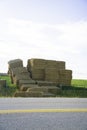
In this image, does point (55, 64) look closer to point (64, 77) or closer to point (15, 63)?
point (64, 77)

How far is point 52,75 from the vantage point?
76.0 feet

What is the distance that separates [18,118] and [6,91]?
14988 millimetres

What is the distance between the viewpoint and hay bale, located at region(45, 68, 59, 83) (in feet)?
75.6

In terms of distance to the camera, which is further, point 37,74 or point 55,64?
point 55,64

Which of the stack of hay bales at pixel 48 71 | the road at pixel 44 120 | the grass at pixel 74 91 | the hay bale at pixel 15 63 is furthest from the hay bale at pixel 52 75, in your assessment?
the road at pixel 44 120

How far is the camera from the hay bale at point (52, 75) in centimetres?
2303

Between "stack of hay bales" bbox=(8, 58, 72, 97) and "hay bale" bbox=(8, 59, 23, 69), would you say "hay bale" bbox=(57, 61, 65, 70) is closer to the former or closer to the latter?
"stack of hay bales" bbox=(8, 58, 72, 97)

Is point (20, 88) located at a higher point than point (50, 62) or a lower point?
lower

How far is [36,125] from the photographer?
152 inches

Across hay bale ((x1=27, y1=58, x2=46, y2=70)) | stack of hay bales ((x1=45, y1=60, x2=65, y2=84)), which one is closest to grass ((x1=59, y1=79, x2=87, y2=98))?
stack of hay bales ((x1=45, y1=60, x2=65, y2=84))

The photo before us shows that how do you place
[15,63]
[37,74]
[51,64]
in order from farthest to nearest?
[15,63], [51,64], [37,74]

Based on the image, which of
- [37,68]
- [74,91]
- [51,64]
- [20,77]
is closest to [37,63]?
[37,68]

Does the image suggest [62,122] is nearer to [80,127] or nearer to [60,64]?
[80,127]

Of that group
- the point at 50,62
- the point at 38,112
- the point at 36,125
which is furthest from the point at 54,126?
the point at 50,62
